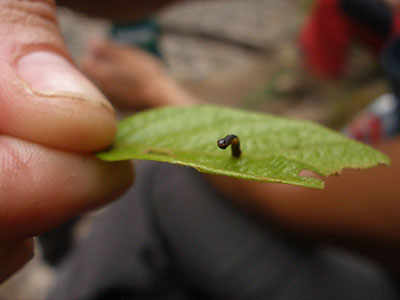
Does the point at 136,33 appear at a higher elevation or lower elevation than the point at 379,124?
higher

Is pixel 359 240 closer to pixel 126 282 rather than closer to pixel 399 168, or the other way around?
pixel 399 168

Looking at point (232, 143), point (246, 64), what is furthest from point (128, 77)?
point (246, 64)

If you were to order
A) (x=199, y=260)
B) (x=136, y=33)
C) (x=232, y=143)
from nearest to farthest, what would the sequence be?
(x=232, y=143), (x=199, y=260), (x=136, y=33)

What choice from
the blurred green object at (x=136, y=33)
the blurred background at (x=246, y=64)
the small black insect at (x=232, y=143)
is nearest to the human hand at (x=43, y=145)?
the small black insect at (x=232, y=143)

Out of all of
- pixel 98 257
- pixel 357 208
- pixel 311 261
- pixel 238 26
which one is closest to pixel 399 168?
pixel 357 208

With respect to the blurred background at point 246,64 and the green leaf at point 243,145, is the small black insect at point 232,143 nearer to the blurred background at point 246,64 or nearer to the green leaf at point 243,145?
the green leaf at point 243,145

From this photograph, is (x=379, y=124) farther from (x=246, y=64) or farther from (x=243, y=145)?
(x=246, y=64)
